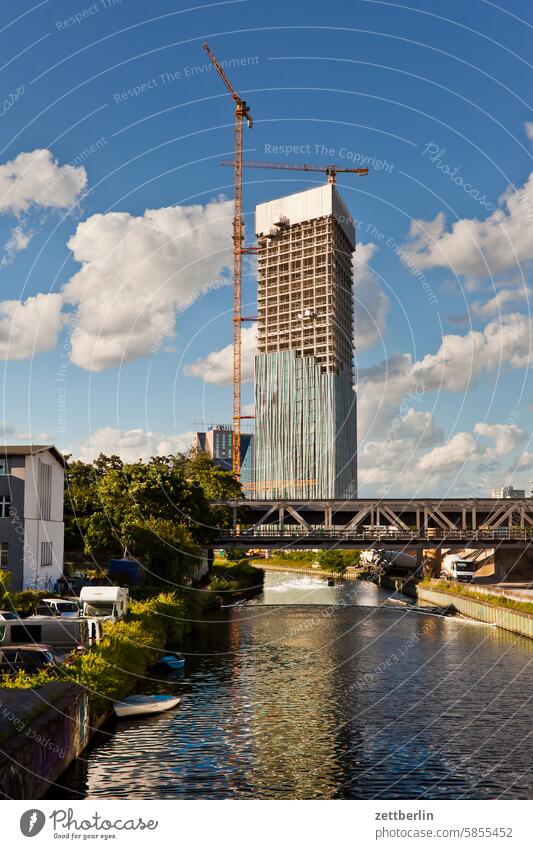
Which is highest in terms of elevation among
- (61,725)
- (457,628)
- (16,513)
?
(16,513)

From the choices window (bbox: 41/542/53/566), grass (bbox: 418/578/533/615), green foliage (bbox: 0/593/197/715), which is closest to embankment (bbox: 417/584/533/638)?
grass (bbox: 418/578/533/615)

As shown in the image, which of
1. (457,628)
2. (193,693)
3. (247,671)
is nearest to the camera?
(193,693)

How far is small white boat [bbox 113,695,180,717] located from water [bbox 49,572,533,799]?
2.00 ft

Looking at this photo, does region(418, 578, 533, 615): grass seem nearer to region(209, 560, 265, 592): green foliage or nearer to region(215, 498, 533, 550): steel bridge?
region(215, 498, 533, 550): steel bridge

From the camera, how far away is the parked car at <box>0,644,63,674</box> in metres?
41.7

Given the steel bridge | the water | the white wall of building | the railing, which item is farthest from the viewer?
the railing

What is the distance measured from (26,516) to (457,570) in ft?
258

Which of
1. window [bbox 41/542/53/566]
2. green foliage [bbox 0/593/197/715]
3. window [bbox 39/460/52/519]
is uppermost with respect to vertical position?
window [bbox 39/460/52/519]

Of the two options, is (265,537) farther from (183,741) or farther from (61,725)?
(61,725)

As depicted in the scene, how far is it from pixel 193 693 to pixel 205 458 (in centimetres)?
13622

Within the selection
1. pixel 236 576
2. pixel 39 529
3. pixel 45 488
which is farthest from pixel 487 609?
pixel 236 576

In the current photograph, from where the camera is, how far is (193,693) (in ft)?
173

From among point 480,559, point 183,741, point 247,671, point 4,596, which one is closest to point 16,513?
point 4,596

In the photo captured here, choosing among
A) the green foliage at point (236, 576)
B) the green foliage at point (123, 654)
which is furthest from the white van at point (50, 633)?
the green foliage at point (236, 576)
